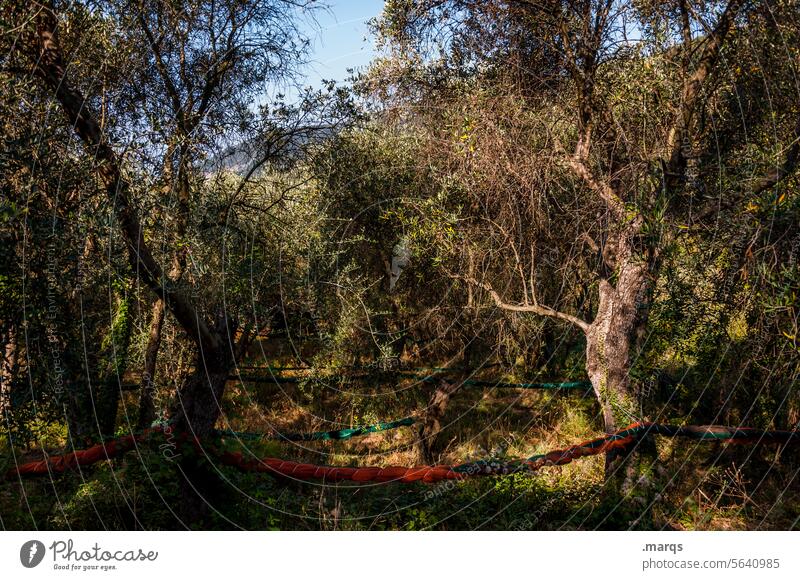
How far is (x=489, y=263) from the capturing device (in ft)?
33.9

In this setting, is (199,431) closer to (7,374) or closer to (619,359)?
(7,374)

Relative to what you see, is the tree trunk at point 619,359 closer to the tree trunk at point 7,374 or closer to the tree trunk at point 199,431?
the tree trunk at point 199,431

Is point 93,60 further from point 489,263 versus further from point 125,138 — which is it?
point 489,263

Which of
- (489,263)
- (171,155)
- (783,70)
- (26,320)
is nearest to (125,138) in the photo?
(171,155)
